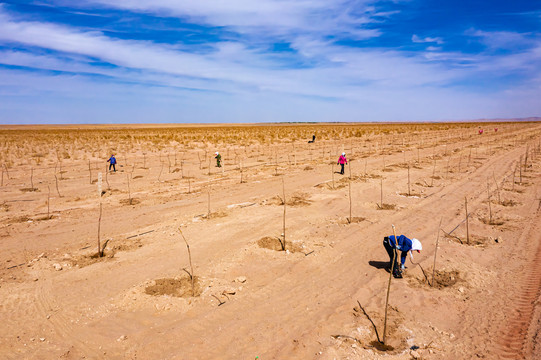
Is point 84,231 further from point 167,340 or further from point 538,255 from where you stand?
point 538,255

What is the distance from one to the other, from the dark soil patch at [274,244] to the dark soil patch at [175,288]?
1.98 meters

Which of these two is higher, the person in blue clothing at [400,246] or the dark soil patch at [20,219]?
the person in blue clothing at [400,246]

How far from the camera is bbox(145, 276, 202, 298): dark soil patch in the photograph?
18.1ft

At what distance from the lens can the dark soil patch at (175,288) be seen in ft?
18.1

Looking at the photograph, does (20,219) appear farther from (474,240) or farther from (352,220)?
(474,240)

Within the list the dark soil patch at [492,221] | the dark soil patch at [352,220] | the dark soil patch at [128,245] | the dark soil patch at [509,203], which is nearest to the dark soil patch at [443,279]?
the dark soil patch at [352,220]

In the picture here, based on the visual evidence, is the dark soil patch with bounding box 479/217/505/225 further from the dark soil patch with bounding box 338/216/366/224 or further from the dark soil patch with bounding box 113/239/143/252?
the dark soil patch with bounding box 113/239/143/252

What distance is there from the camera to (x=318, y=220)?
30.3ft

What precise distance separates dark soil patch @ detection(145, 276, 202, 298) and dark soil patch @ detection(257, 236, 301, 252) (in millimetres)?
1978

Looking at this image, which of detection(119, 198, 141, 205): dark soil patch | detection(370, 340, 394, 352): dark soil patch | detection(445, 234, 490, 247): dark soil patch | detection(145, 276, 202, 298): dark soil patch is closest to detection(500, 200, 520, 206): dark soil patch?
detection(445, 234, 490, 247): dark soil patch

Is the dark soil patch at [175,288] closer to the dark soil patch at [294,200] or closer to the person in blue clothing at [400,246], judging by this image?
the person in blue clothing at [400,246]

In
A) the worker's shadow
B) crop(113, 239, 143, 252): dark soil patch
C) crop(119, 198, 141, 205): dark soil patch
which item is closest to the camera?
the worker's shadow

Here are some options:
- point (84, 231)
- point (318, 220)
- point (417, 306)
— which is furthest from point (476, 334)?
point (84, 231)

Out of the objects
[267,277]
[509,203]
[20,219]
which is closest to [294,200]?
[267,277]
